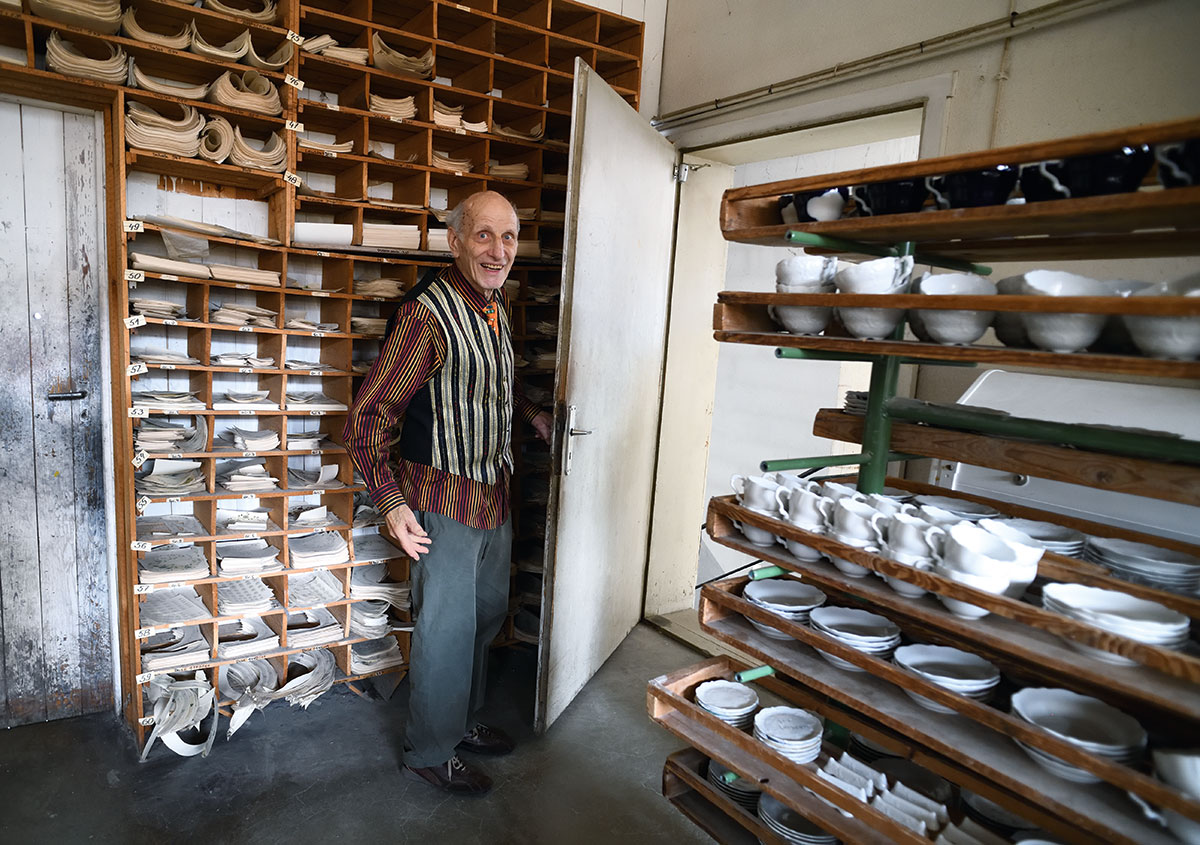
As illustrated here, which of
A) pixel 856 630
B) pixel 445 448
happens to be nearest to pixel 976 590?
pixel 856 630

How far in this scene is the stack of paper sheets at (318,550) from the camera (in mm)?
2740

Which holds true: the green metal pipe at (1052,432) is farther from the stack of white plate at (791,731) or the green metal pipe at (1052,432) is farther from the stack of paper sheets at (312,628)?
the stack of paper sheets at (312,628)

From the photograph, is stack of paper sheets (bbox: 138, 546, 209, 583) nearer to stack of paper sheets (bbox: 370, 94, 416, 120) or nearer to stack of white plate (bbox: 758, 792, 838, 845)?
stack of paper sheets (bbox: 370, 94, 416, 120)

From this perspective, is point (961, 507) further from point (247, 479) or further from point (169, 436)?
point (169, 436)

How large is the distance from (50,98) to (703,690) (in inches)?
111

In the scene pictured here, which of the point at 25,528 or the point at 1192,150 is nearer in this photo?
the point at 1192,150

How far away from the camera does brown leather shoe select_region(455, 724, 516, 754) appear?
2609 mm

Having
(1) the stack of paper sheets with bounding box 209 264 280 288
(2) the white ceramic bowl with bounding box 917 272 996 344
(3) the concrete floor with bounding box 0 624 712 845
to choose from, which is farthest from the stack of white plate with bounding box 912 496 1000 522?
(1) the stack of paper sheets with bounding box 209 264 280 288

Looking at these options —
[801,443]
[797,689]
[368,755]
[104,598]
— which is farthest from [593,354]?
[801,443]

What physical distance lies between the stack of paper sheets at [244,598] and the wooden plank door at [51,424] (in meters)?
0.50

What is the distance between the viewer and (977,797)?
5.00 ft

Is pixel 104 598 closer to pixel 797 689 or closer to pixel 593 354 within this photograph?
pixel 593 354

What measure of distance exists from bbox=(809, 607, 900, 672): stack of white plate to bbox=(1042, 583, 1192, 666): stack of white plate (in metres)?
0.35

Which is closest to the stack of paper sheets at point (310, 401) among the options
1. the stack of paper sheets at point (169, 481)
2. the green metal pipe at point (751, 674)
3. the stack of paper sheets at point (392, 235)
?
the stack of paper sheets at point (169, 481)
